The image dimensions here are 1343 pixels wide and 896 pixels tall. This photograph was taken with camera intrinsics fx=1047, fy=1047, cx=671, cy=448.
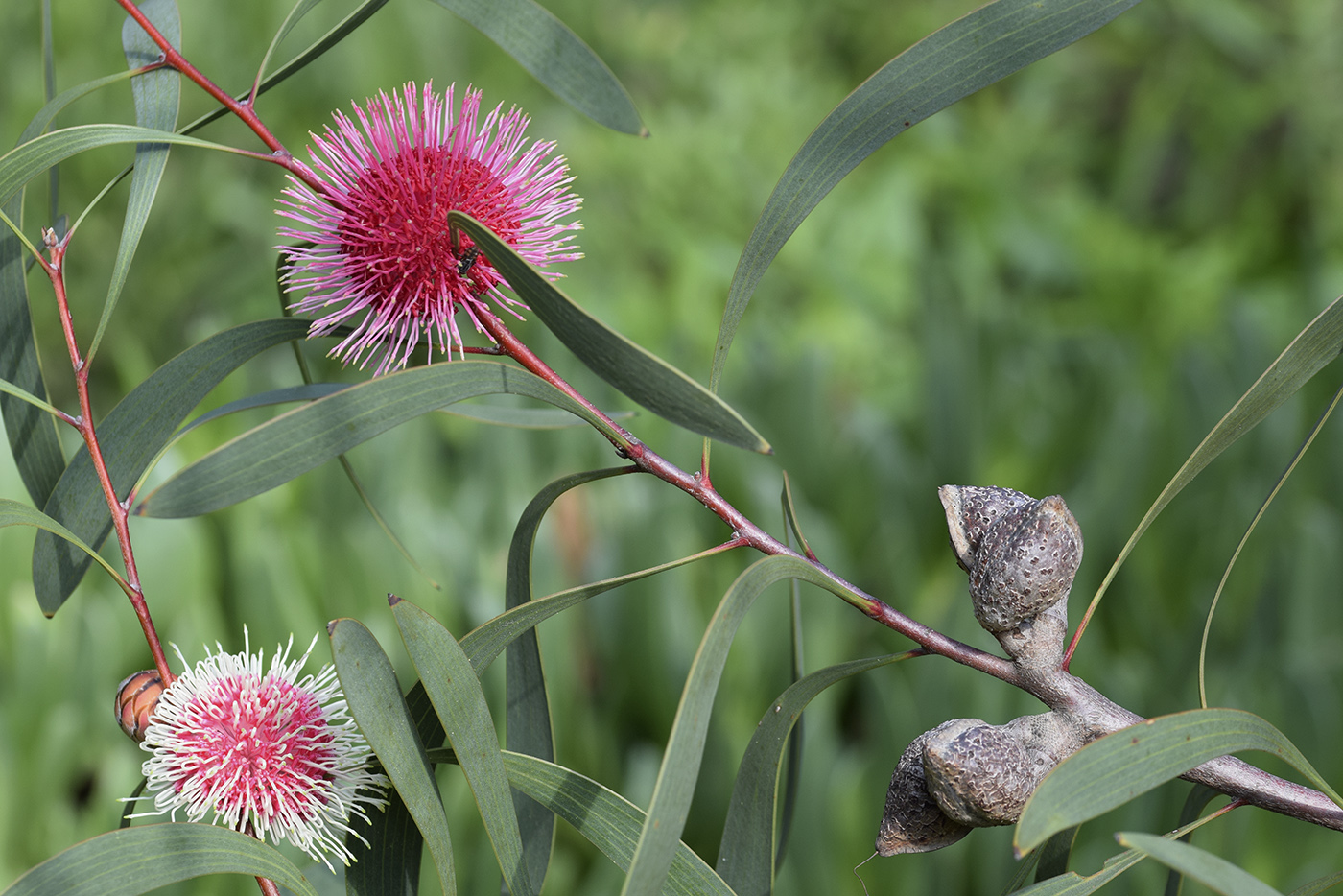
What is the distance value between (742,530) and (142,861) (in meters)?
0.14

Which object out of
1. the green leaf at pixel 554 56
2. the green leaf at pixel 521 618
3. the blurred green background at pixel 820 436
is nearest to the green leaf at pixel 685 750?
the green leaf at pixel 521 618

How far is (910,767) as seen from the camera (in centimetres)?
24

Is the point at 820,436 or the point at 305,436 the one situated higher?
the point at 820,436

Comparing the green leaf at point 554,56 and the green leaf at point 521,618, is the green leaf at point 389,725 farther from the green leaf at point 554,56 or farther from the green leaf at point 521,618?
the green leaf at point 554,56

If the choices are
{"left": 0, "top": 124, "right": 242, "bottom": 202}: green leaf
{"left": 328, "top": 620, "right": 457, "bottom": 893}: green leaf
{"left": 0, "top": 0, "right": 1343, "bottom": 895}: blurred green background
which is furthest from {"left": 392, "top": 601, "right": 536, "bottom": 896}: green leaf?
{"left": 0, "top": 0, "right": 1343, "bottom": 895}: blurred green background

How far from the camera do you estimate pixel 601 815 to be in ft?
0.81

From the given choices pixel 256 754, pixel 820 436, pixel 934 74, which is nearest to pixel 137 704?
pixel 256 754

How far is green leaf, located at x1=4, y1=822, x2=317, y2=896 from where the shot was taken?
204 millimetres

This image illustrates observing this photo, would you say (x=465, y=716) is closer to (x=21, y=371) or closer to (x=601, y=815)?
(x=601, y=815)

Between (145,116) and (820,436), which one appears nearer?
(145,116)

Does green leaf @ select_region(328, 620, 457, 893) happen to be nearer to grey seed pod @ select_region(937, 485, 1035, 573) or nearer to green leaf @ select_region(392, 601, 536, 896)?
green leaf @ select_region(392, 601, 536, 896)

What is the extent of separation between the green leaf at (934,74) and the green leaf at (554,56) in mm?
50

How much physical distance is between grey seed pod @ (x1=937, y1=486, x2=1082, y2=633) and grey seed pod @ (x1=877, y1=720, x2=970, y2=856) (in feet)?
0.11

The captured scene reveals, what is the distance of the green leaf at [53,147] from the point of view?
22cm
